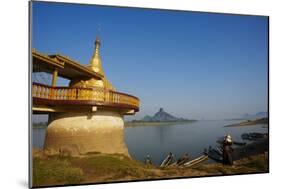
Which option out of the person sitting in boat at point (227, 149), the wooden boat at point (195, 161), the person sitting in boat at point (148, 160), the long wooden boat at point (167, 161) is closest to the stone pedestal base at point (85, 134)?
the person sitting in boat at point (148, 160)

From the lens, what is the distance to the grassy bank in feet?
13.9

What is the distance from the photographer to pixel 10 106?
13.7 feet

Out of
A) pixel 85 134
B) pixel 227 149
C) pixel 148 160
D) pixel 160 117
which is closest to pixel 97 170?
pixel 85 134

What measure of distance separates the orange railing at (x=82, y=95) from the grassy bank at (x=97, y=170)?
592mm

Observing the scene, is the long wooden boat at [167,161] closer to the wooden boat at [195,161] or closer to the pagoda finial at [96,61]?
the wooden boat at [195,161]

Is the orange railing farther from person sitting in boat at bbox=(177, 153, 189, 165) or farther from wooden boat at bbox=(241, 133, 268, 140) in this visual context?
wooden boat at bbox=(241, 133, 268, 140)

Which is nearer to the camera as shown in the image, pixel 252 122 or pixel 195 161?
pixel 195 161

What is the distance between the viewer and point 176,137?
4781 mm

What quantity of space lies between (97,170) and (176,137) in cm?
100

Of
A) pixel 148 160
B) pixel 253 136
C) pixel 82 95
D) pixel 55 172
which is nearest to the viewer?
pixel 55 172

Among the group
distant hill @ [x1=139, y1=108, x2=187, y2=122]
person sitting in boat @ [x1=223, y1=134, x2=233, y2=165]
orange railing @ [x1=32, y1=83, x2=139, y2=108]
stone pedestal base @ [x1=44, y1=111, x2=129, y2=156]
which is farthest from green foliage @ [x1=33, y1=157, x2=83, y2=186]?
person sitting in boat @ [x1=223, y1=134, x2=233, y2=165]

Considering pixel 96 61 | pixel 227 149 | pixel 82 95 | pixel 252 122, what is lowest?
pixel 227 149

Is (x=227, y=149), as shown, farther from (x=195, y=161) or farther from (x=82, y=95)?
(x=82, y=95)

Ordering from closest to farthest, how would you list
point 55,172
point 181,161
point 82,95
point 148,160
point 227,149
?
point 55,172 < point 82,95 < point 148,160 < point 181,161 < point 227,149
